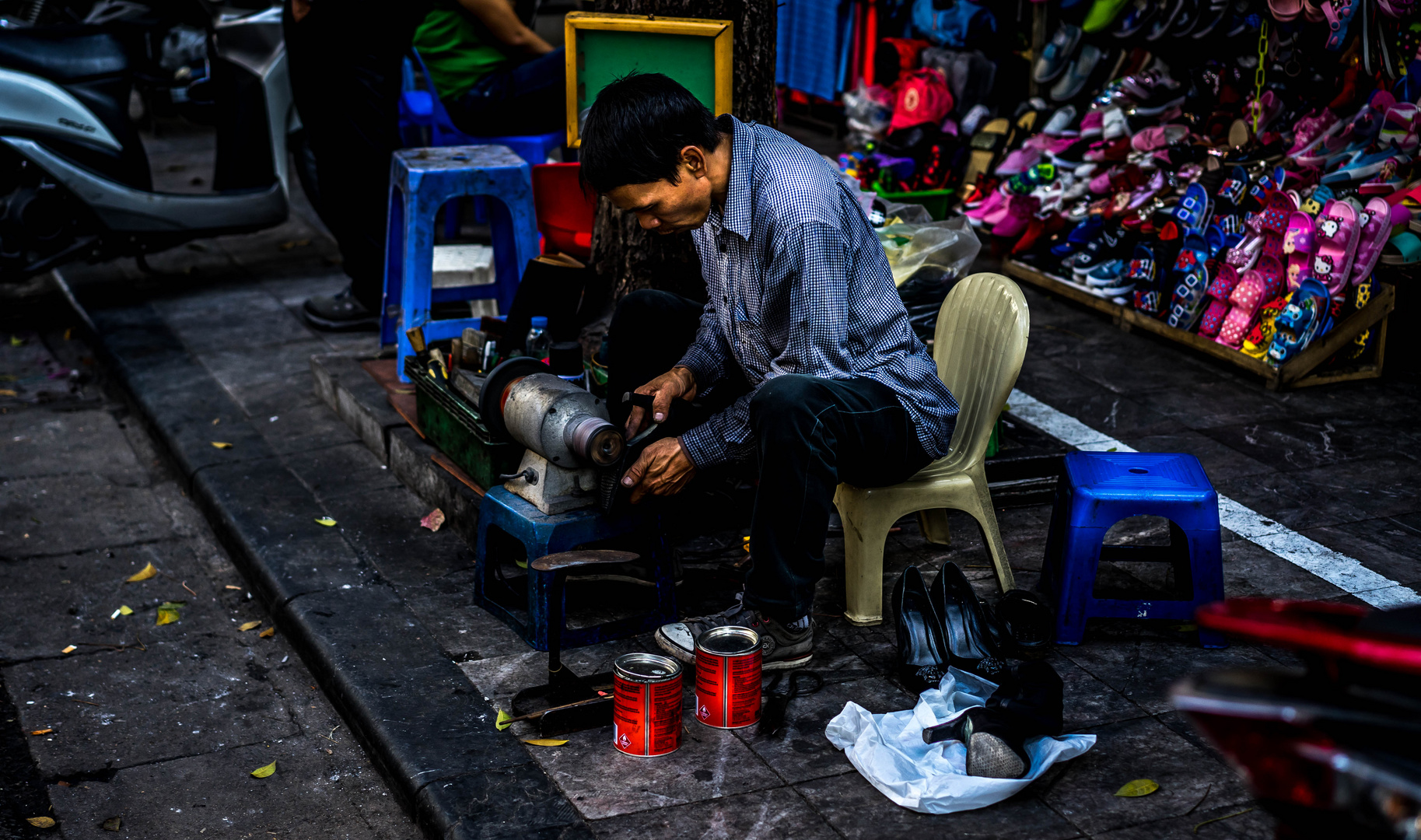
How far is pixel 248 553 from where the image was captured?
3965 millimetres

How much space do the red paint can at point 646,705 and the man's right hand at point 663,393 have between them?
2.25 feet

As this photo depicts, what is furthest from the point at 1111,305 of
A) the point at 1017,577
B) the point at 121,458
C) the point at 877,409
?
the point at 121,458

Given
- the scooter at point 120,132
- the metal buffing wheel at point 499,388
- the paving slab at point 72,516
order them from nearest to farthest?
1. the metal buffing wheel at point 499,388
2. the paving slab at point 72,516
3. the scooter at point 120,132

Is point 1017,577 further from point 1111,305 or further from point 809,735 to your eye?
point 1111,305

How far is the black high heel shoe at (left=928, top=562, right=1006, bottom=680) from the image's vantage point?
2961 mm

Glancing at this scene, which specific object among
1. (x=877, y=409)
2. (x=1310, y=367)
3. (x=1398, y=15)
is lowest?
(x=1310, y=367)

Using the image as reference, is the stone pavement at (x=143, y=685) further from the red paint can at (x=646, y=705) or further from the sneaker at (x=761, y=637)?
the sneaker at (x=761, y=637)

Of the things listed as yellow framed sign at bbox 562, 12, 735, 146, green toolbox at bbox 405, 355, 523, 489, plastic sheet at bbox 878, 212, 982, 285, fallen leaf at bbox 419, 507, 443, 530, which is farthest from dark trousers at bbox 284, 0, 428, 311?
plastic sheet at bbox 878, 212, 982, 285

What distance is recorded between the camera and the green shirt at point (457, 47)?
5.70 m

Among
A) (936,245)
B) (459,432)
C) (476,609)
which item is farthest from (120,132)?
(936,245)

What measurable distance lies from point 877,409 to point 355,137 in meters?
3.32

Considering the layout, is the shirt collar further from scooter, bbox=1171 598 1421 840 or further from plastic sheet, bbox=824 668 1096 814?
scooter, bbox=1171 598 1421 840

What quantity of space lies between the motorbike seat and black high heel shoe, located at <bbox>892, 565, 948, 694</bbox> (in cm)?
487

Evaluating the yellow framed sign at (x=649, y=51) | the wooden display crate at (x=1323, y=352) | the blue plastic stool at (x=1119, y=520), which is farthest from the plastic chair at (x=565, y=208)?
the wooden display crate at (x=1323, y=352)
